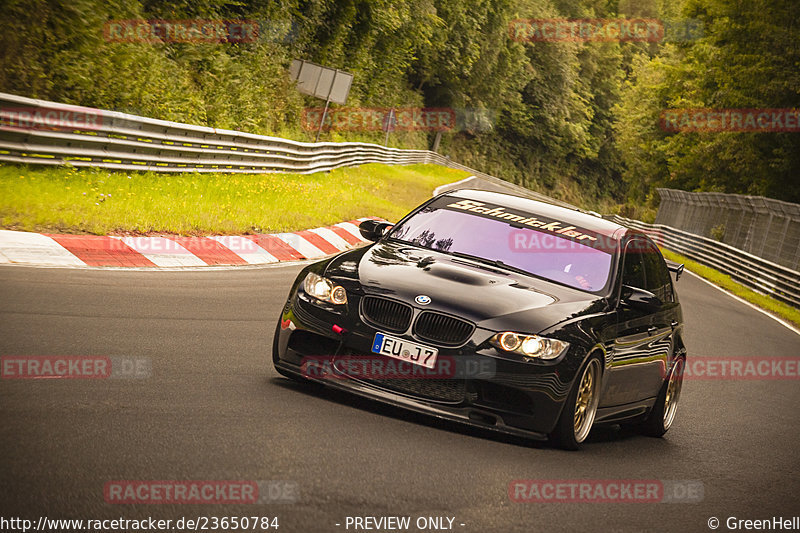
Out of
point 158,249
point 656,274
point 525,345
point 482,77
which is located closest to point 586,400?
point 525,345

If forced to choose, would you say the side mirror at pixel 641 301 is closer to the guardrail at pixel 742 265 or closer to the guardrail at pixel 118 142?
the guardrail at pixel 118 142

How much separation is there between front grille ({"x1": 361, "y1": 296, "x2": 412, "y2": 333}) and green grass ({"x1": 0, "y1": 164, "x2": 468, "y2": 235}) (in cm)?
575

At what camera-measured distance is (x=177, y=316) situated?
8578mm

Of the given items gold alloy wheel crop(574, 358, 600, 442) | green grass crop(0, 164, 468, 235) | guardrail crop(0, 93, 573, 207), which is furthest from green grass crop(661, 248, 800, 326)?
gold alloy wheel crop(574, 358, 600, 442)

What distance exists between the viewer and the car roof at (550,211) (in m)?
7.85

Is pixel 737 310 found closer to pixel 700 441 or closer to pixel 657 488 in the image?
pixel 700 441

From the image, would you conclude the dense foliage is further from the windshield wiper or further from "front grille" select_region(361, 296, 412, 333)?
"front grille" select_region(361, 296, 412, 333)

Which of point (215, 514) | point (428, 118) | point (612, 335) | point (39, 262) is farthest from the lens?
point (428, 118)

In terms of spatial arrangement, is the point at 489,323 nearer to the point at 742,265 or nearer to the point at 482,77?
the point at 742,265

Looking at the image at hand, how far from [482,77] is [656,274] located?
67.6 metres

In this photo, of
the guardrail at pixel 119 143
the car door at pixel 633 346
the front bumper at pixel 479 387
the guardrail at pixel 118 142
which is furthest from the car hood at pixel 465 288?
the guardrail at pixel 118 142

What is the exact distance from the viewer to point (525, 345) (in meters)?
6.07

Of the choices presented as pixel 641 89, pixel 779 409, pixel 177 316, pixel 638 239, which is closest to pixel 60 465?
pixel 177 316

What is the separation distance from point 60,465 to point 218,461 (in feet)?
2.37
